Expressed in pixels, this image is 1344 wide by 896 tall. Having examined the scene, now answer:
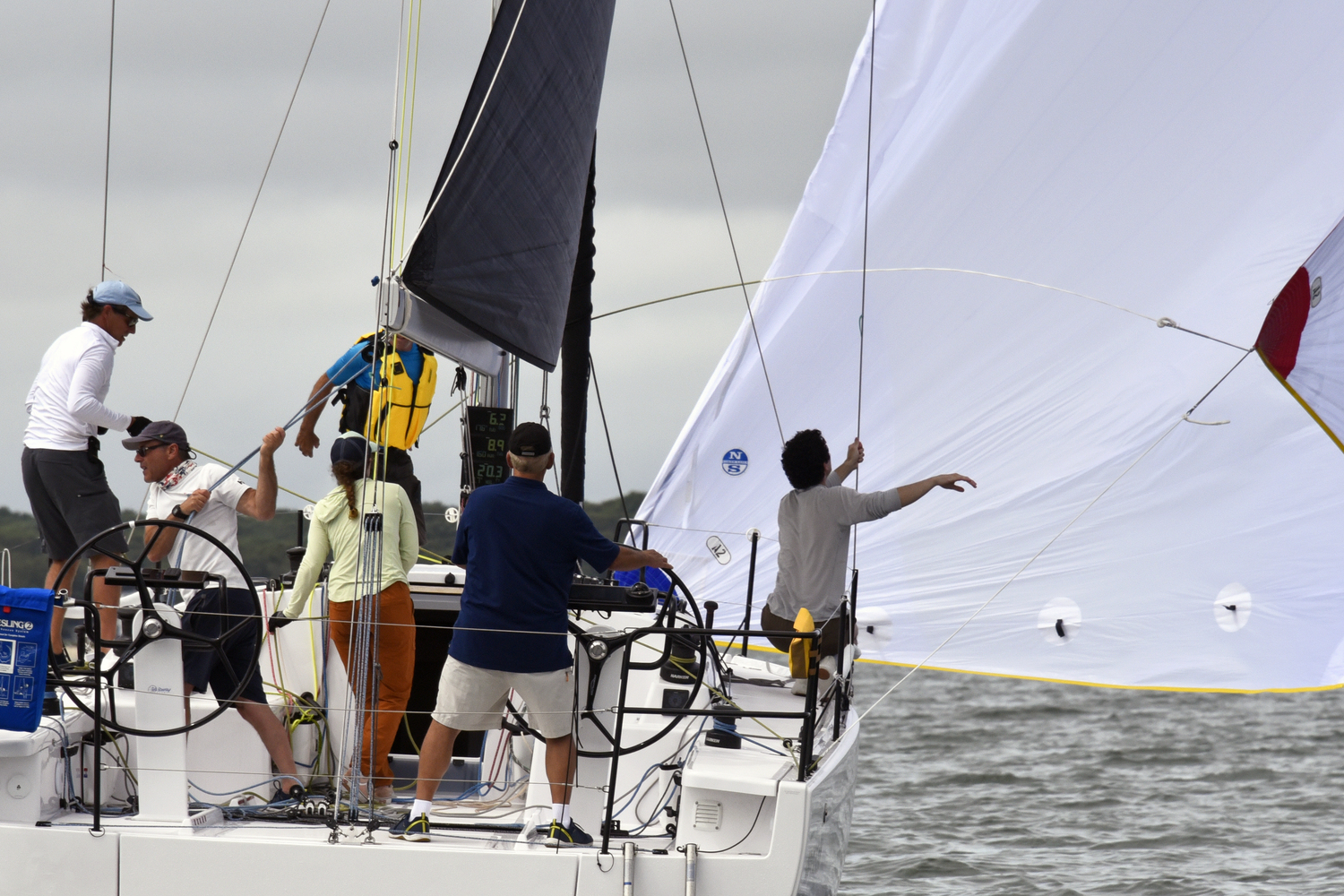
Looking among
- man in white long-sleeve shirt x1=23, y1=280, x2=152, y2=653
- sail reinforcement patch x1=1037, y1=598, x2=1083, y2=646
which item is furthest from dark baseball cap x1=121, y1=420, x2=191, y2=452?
sail reinforcement patch x1=1037, y1=598, x2=1083, y2=646

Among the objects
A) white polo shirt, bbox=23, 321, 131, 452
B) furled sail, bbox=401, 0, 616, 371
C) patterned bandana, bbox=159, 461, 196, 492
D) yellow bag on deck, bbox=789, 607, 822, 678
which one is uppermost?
furled sail, bbox=401, 0, 616, 371

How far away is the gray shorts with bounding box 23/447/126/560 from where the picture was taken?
17.9 feet

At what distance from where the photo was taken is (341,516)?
4992 mm

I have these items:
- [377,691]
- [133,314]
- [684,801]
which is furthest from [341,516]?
[684,801]

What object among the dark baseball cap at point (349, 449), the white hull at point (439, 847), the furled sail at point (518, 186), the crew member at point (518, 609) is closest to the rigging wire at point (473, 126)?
the furled sail at point (518, 186)

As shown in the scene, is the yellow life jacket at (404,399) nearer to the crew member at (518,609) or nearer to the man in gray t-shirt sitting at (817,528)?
the man in gray t-shirt sitting at (817,528)

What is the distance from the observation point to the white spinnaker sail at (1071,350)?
5348 mm

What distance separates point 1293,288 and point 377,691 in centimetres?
346

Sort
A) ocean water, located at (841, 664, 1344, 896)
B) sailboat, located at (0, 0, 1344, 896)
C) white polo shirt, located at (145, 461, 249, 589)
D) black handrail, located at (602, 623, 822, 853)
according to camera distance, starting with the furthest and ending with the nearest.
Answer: ocean water, located at (841, 664, 1344, 896) < white polo shirt, located at (145, 461, 249, 589) < sailboat, located at (0, 0, 1344, 896) < black handrail, located at (602, 623, 822, 853)

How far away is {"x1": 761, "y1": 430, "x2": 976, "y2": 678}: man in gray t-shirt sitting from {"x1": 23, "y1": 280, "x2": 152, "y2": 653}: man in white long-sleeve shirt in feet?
7.80

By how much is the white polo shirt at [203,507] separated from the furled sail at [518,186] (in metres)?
0.88

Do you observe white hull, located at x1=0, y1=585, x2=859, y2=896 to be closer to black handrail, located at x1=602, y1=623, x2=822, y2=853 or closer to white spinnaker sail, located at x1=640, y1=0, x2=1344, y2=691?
black handrail, located at x1=602, y1=623, x2=822, y2=853

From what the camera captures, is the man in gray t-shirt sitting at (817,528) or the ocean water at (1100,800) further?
the ocean water at (1100,800)

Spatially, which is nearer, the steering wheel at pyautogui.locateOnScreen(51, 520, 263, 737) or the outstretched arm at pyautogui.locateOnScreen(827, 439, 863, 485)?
the steering wheel at pyautogui.locateOnScreen(51, 520, 263, 737)
